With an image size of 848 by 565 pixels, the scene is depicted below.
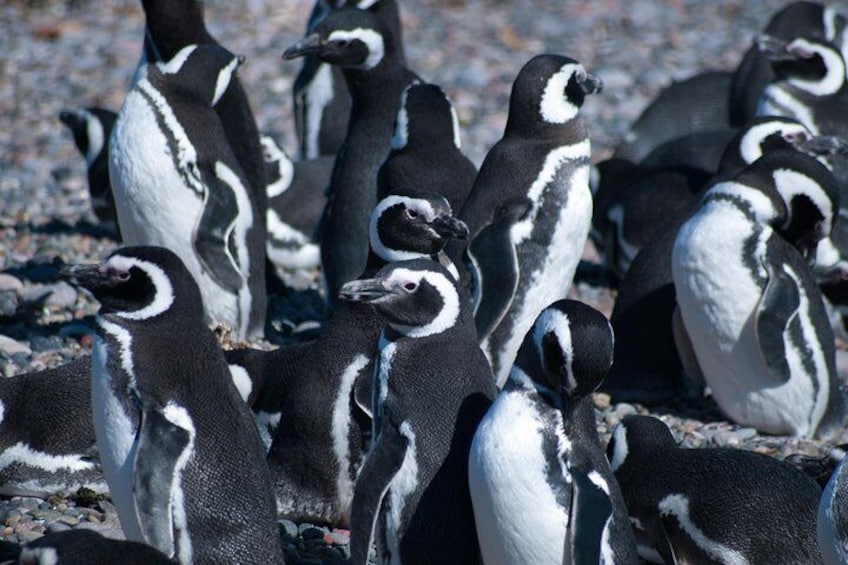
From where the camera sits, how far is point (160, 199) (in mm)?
6273

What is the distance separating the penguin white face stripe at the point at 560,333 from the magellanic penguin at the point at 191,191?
2.57 m

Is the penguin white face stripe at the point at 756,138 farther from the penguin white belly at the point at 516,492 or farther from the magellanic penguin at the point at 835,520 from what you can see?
the penguin white belly at the point at 516,492

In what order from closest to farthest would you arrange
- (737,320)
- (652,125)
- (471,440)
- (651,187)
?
1. (471,440)
2. (737,320)
3. (651,187)
4. (652,125)

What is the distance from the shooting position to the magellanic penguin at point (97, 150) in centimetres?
779

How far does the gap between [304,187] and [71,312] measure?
1.71m

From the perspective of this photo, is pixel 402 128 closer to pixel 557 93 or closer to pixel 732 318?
pixel 557 93

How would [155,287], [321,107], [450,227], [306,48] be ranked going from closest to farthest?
→ [155,287] → [450,227] → [306,48] → [321,107]

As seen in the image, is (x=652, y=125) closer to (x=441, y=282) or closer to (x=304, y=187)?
(x=304, y=187)

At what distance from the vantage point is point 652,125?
9.53 metres

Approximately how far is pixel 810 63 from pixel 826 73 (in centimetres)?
10

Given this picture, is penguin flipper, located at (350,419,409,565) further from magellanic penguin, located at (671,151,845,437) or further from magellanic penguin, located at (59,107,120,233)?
magellanic penguin, located at (59,107,120,233)

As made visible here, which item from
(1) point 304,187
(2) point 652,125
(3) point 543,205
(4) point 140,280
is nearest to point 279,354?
(4) point 140,280

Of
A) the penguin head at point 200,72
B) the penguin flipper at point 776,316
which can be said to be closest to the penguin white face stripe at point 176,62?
the penguin head at point 200,72

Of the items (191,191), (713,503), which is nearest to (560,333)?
(713,503)
